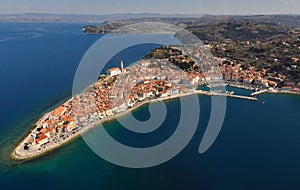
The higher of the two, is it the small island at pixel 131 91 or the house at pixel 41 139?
the small island at pixel 131 91

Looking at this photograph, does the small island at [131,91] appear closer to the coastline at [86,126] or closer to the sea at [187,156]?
the coastline at [86,126]

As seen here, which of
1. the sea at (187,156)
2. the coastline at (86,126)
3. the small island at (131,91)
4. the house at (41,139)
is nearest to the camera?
the sea at (187,156)

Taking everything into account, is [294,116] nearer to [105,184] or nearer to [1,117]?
[105,184]

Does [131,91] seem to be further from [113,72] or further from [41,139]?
[41,139]

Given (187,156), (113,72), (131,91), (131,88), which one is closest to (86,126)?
(131,91)

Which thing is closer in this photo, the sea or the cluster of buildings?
the sea

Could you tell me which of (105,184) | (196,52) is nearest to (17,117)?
(105,184)

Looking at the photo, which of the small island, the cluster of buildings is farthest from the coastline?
the cluster of buildings

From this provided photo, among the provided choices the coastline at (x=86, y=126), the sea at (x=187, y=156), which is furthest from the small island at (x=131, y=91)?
the sea at (x=187, y=156)

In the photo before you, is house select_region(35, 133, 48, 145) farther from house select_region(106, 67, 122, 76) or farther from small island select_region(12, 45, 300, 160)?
house select_region(106, 67, 122, 76)
